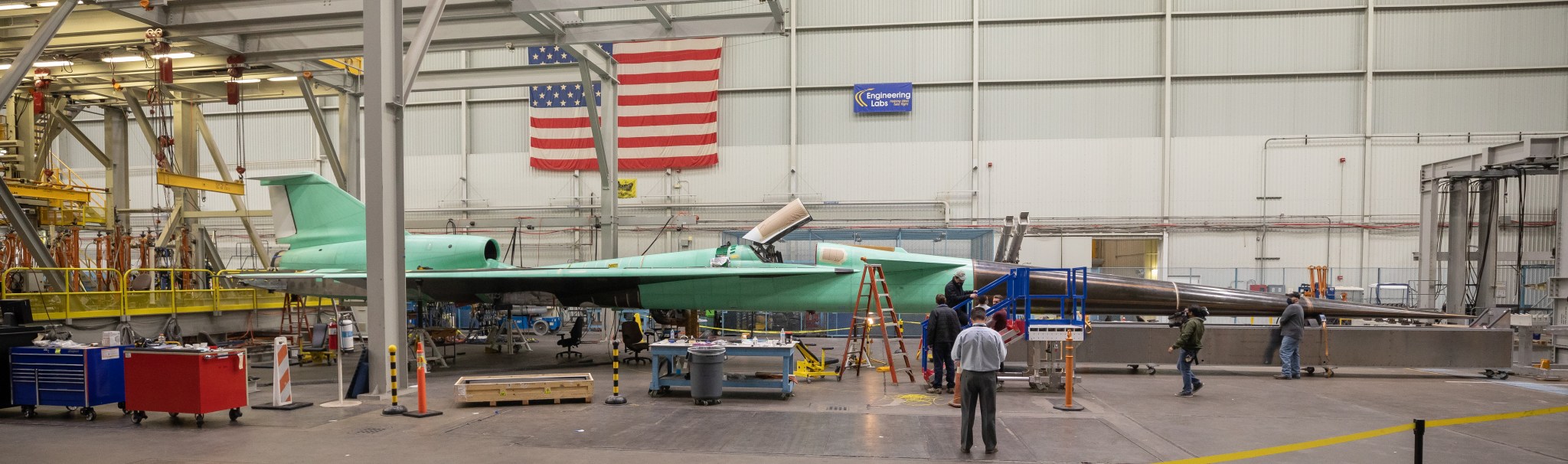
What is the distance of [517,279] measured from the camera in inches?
542

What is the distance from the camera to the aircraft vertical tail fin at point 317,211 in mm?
15688

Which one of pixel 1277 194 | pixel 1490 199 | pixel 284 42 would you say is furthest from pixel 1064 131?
pixel 284 42

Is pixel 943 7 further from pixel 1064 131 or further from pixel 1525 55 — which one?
pixel 1525 55

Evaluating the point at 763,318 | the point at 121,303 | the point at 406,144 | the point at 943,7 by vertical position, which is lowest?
the point at 763,318

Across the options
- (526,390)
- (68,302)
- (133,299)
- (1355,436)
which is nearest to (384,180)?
(526,390)

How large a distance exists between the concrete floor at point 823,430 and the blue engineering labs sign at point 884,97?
1548cm

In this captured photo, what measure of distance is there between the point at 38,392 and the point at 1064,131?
966 inches

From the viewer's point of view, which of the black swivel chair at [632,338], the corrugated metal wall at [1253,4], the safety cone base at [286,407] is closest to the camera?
the safety cone base at [286,407]

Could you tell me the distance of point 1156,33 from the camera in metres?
24.8

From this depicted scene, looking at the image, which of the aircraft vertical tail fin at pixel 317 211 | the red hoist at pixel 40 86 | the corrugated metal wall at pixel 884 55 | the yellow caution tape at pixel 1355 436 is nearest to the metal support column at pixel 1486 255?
the yellow caution tape at pixel 1355 436

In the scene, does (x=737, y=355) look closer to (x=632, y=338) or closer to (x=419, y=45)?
(x=632, y=338)

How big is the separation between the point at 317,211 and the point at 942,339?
12.7m

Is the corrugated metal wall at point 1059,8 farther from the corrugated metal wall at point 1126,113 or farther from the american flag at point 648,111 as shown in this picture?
the american flag at point 648,111

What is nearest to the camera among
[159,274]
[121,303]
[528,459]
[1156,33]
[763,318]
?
[528,459]
